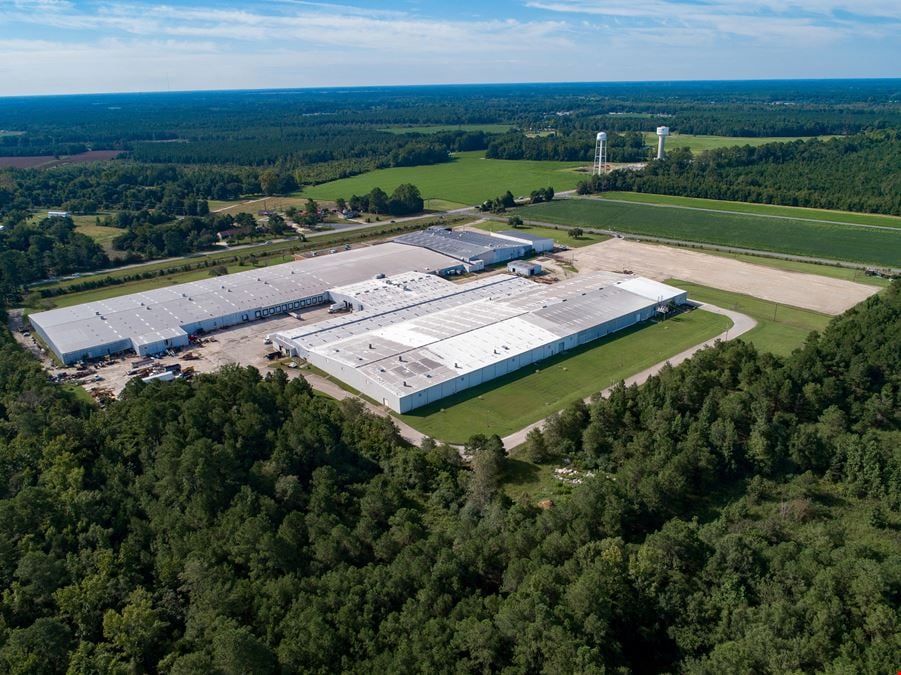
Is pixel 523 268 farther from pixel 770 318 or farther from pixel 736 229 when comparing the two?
pixel 736 229

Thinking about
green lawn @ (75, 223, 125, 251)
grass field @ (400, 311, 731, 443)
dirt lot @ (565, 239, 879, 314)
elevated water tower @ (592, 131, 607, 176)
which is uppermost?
elevated water tower @ (592, 131, 607, 176)

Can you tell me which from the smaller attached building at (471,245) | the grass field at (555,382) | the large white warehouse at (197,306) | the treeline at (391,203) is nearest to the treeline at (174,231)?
the treeline at (391,203)

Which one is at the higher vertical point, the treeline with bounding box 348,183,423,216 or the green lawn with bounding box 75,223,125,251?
the treeline with bounding box 348,183,423,216

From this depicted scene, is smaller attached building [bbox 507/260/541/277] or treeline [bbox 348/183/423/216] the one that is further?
treeline [bbox 348/183/423/216]

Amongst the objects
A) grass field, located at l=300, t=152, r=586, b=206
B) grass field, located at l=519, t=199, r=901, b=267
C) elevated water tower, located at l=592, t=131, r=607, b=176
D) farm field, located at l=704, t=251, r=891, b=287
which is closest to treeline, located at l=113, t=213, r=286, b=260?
grass field, located at l=300, t=152, r=586, b=206

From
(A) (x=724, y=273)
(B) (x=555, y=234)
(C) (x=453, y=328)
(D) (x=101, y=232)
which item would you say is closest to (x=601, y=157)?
(B) (x=555, y=234)

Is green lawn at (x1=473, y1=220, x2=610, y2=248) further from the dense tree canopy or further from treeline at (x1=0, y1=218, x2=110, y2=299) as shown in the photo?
treeline at (x1=0, y1=218, x2=110, y2=299)

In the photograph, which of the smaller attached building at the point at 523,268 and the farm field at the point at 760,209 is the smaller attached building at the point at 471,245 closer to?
the smaller attached building at the point at 523,268
